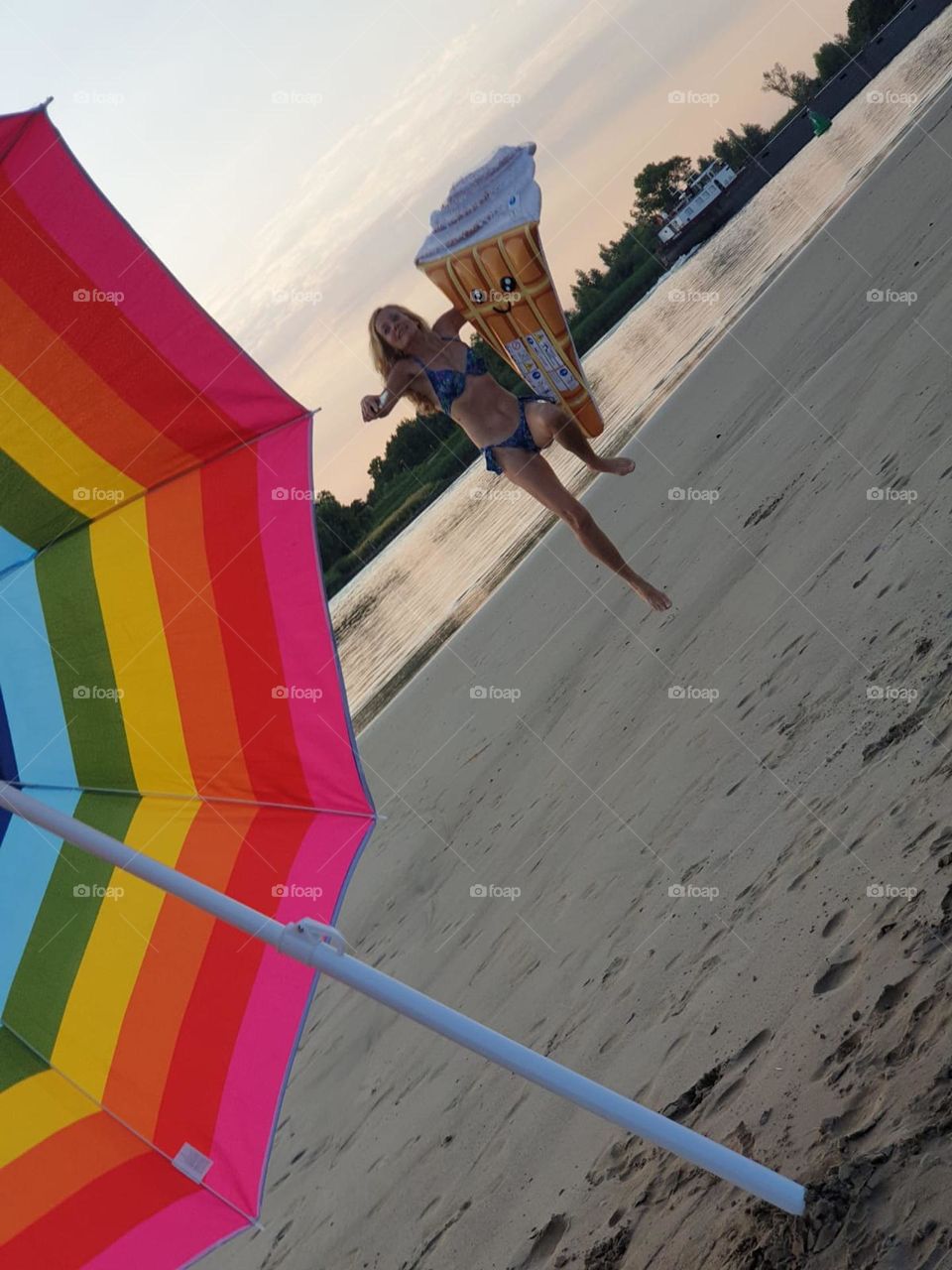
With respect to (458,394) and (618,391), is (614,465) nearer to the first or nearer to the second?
(458,394)

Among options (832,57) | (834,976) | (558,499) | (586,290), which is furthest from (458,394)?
(832,57)

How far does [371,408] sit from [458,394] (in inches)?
14.6

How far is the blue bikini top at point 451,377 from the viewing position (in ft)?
14.3

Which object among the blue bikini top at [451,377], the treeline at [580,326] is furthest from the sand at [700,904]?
the treeline at [580,326]

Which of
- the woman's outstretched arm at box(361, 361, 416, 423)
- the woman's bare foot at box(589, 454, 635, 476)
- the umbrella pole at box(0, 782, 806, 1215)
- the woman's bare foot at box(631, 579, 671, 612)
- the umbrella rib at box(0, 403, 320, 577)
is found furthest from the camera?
the woman's bare foot at box(631, 579, 671, 612)

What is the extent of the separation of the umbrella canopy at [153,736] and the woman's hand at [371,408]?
4.84 feet

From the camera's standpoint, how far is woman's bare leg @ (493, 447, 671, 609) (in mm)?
4539

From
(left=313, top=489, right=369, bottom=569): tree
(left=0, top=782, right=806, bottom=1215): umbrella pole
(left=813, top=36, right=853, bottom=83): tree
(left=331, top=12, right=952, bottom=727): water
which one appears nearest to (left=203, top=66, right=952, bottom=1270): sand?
(left=0, top=782, right=806, bottom=1215): umbrella pole

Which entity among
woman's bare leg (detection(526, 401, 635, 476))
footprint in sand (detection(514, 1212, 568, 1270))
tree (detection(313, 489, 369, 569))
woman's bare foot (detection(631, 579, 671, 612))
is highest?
tree (detection(313, 489, 369, 569))

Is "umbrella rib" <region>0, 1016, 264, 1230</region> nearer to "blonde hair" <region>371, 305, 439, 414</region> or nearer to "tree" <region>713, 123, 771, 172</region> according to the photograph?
"blonde hair" <region>371, 305, 439, 414</region>

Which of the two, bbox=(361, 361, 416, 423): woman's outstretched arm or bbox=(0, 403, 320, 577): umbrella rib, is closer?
bbox=(0, 403, 320, 577): umbrella rib

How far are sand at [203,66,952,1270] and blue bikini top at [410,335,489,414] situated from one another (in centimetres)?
173

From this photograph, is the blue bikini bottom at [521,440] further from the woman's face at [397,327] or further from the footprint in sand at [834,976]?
the footprint in sand at [834,976]

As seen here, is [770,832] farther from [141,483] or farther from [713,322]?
[713,322]
